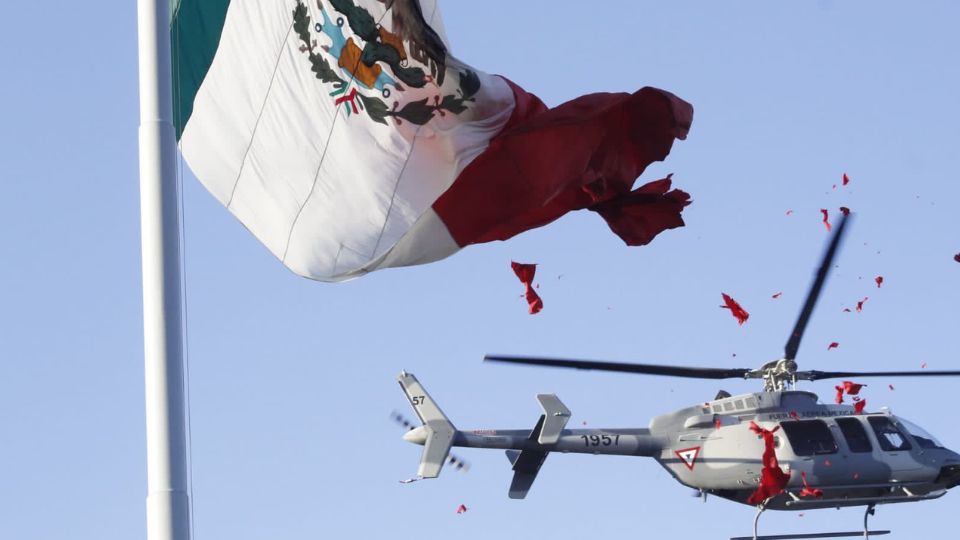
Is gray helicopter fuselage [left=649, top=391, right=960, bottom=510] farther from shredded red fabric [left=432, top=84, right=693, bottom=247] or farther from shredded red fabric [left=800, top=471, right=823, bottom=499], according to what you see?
shredded red fabric [left=432, top=84, right=693, bottom=247]

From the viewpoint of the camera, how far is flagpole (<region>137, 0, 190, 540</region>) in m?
8.62

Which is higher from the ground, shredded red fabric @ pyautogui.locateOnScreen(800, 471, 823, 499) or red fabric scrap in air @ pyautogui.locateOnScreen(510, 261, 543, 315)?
red fabric scrap in air @ pyautogui.locateOnScreen(510, 261, 543, 315)

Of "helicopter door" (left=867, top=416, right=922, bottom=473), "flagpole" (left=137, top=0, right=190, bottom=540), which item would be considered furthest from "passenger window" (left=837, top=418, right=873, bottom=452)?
"flagpole" (left=137, top=0, right=190, bottom=540)

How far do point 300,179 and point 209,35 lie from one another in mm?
1245

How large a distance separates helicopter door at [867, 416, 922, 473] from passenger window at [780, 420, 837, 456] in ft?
2.56

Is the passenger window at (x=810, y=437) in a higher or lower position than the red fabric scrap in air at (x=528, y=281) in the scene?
lower

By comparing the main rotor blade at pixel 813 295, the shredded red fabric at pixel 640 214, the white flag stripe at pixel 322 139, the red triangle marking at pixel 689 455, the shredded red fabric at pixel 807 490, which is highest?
the white flag stripe at pixel 322 139

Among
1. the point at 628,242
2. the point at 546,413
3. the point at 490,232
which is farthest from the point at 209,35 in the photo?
the point at 546,413

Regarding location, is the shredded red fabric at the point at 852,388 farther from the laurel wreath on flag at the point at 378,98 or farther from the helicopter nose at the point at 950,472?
the laurel wreath on flag at the point at 378,98

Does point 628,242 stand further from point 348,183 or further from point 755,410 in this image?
→ point 755,410

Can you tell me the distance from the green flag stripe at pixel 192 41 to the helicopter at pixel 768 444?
1378 cm

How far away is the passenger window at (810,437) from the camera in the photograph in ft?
85.5

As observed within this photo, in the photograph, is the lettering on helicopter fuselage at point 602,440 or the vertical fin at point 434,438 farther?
the lettering on helicopter fuselage at point 602,440

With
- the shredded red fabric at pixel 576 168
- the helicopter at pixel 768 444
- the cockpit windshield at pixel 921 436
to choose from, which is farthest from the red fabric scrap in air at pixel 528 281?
the cockpit windshield at pixel 921 436
